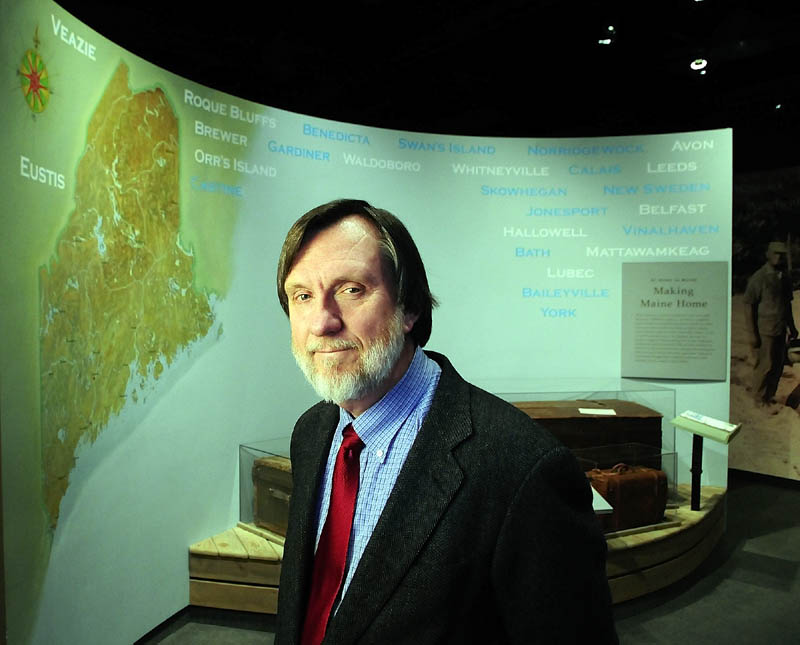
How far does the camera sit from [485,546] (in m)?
1.02

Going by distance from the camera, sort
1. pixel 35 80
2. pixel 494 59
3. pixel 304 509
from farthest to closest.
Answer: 1. pixel 494 59
2. pixel 35 80
3. pixel 304 509

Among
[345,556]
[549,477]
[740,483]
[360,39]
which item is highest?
[360,39]

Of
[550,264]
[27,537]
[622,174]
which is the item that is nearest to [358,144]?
[550,264]

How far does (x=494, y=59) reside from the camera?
4.45 m

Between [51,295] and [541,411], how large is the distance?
2.64 m

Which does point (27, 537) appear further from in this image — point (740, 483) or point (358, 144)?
point (740, 483)

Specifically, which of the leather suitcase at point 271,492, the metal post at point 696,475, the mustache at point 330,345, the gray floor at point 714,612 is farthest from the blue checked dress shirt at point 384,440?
the metal post at point 696,475

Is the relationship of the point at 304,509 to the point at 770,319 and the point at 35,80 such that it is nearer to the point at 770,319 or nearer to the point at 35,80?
the point at 35,80

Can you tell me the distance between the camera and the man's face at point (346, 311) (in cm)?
110

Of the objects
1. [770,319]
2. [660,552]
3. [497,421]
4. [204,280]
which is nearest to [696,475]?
[660,552]

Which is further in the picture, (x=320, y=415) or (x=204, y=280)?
(x=204, y=280)

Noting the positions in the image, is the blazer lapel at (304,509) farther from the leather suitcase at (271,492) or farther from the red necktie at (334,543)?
the leather suitcase at (271,492)

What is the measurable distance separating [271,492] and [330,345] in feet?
7.62

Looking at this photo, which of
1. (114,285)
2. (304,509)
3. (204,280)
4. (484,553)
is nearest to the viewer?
(484,553)
